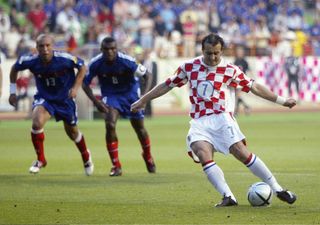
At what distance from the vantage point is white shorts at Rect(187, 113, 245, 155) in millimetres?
11750

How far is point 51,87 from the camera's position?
1617 cm

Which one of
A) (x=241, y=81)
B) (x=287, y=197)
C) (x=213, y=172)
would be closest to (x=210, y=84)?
(x=241, y=81)

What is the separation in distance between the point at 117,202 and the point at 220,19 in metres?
27.3

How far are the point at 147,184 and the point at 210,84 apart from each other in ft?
9.73

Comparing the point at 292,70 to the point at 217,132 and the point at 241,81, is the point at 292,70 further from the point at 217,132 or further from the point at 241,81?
the point at 217,132

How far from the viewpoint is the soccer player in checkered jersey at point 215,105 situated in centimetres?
1168

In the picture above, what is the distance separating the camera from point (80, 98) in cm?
3180

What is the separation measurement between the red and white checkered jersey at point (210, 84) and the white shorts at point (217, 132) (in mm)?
105

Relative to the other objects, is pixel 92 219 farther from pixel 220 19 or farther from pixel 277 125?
pixel 220 19

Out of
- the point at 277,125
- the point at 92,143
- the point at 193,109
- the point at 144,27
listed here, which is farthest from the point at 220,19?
the point at 193,109

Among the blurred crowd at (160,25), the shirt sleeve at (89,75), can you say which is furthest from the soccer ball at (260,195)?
the blurred crowd at (160,25)

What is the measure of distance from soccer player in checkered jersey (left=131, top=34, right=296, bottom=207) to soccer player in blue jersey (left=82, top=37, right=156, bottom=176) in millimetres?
3877

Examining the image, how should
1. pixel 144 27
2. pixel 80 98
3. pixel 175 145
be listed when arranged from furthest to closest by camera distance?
pixel 144 27
pixel 80 98
pixel 175 145

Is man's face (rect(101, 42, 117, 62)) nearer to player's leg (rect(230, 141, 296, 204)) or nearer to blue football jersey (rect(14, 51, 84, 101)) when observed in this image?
blue football jersey (rect(14, 51, 84, 101))
